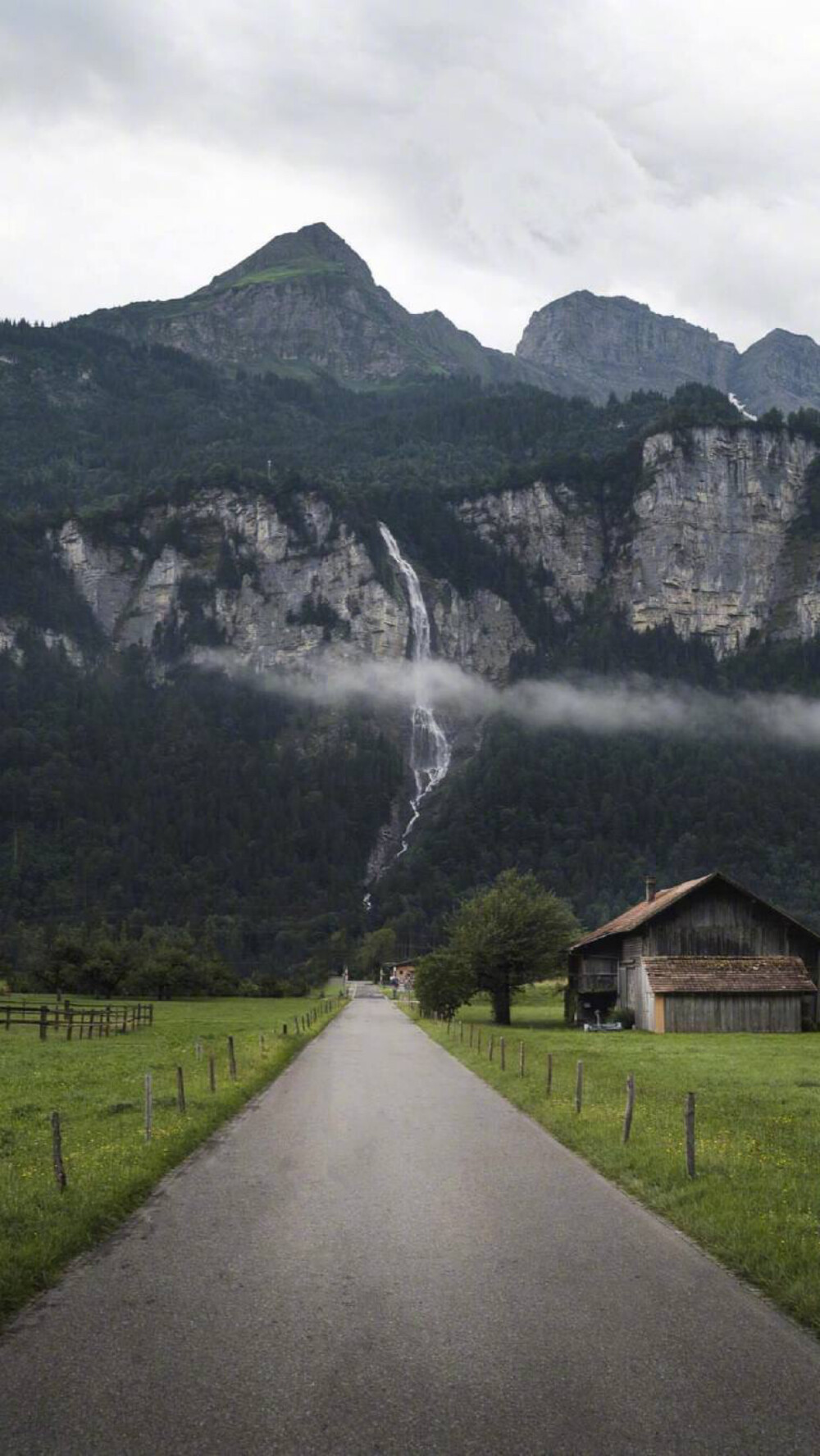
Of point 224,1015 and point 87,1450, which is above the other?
point 87,1450

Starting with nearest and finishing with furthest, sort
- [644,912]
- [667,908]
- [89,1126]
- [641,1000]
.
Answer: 1. [89,1126]
2. [667,908]
3. [641,1000]
4. [644,912]

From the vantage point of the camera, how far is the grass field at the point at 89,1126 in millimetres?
11406

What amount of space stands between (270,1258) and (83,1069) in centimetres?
2244

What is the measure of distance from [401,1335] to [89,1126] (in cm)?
1303

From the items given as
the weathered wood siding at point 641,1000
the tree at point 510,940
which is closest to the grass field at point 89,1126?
the tree at point 510,940

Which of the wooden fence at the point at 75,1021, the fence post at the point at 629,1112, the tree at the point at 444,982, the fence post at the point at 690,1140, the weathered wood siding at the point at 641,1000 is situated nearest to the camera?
the fence post at the point at 690,1140

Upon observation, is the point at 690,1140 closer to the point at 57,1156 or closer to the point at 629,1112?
the point at 629,1112

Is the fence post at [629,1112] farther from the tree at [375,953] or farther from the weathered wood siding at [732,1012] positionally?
the tree at [375,953]

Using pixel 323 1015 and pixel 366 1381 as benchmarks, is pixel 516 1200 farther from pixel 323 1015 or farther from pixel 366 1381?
pixel 323 1015

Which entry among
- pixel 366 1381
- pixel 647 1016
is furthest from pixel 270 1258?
pixel 647 1016

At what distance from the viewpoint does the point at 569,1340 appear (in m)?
8.41

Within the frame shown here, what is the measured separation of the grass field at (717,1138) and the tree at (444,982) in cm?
2285

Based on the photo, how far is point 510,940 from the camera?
61281 millimetres

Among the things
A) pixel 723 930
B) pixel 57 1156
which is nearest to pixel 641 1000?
pixel 723 930
